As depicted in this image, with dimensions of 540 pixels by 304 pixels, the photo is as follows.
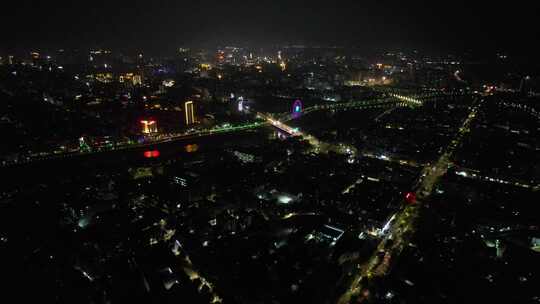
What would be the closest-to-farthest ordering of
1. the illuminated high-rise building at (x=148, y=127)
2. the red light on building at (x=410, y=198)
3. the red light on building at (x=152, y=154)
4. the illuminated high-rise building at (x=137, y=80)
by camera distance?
the red light on building at (x=410, y=198) → the red light on building at (x=152, y=154) → the illuminated high-rise building at (x=148, y=127) → the illuminated high-rise building at (x=137, y=80)

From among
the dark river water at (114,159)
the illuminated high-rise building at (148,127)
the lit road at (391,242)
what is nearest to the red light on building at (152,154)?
the dark river water at (114,159)

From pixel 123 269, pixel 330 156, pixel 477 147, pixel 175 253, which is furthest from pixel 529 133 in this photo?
pixel 123 269

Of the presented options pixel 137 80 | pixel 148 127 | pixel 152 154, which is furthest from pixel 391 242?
pixel 137 80

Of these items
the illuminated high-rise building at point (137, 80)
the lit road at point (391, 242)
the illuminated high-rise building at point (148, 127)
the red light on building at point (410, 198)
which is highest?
the illuminated high-rise building at point (137, 80)

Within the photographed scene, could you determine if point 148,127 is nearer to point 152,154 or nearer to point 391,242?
point 152,154

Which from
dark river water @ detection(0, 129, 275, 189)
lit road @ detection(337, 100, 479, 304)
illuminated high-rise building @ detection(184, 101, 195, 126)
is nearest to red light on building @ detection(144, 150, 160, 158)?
dark river water @ detection(0, 129, 275, 189)

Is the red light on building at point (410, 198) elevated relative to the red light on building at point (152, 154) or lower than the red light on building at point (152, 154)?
elevated

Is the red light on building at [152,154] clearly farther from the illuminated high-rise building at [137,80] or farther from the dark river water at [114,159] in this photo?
the illuminated high-rise building at [137,80]

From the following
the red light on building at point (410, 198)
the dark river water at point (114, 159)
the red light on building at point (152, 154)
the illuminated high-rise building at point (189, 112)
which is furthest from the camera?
the illuminated high-rise building at point (189, 112)

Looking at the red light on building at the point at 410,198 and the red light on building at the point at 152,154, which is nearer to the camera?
the red light on building at the point at 410,198

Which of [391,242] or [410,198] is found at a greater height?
[410,198]
